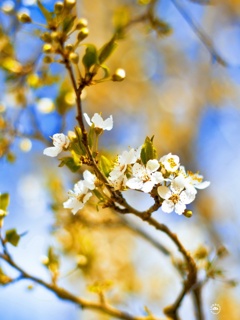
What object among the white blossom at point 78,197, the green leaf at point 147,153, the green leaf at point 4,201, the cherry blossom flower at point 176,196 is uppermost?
the green leaf at point 147,153

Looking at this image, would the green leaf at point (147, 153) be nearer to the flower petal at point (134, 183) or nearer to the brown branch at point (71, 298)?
the flower petal at point (134, 183)

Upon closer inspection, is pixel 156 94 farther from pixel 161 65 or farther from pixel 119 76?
pixel 119 76

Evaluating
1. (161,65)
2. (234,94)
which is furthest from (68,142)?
(161,65)

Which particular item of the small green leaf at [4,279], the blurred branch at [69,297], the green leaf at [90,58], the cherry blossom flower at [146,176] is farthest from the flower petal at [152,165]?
the small green leaf at [4,279]

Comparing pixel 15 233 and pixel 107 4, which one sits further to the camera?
pixel 107 4

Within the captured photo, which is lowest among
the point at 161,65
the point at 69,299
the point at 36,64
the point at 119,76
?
the point at 161,65

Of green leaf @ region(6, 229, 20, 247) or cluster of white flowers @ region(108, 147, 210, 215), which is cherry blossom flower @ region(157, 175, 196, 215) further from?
green leaf @ region(6, 229, 20, 247)

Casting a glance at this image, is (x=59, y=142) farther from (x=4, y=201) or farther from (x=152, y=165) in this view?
(x=4, y=201)
